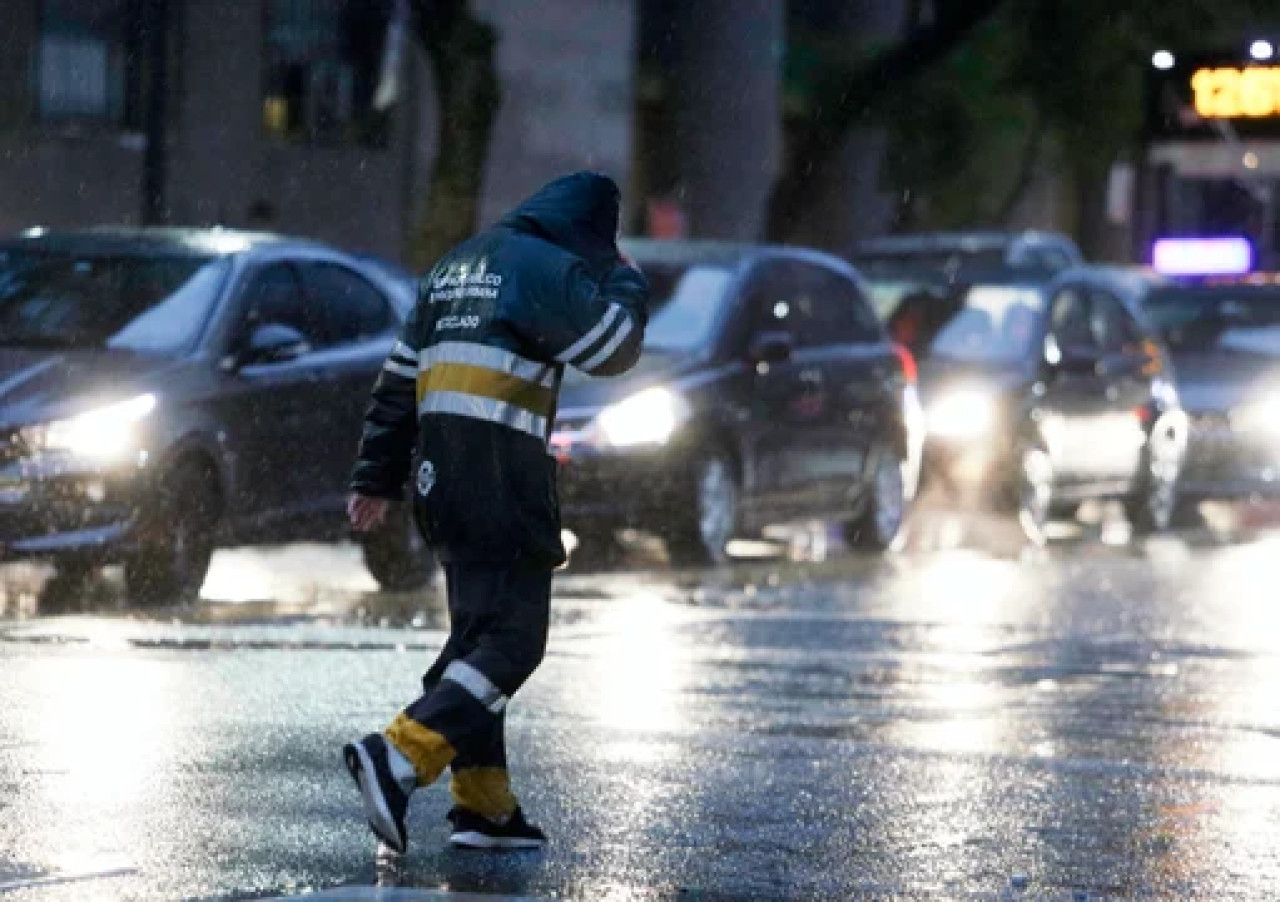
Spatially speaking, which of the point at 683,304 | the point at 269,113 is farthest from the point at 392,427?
the point at 269,113

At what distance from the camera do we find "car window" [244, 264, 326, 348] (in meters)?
15.3

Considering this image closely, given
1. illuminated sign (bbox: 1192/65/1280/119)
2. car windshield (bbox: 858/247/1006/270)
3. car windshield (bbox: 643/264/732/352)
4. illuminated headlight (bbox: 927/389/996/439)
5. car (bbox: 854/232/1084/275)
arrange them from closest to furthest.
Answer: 1. car windshield (bbox: 643/264/732/352)
2. illuminated headlight (bbox: 927/389/996/439)
3. illuminated sign (bbox: 1192/65/1280/119)
4. car windshield (bbox: 858/247/1006/270)
5. car (bbox: 854/232/1084/275)

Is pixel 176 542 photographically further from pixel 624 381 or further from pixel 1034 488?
pixel 1034 488

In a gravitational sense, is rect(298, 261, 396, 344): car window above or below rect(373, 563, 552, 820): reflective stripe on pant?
below

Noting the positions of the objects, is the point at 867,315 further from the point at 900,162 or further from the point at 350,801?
the point at 900,162

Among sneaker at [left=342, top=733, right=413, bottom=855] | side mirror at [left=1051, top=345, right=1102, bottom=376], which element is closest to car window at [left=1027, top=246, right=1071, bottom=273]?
side mirror at [left=1051, top=345, right=1102, bottom=376]

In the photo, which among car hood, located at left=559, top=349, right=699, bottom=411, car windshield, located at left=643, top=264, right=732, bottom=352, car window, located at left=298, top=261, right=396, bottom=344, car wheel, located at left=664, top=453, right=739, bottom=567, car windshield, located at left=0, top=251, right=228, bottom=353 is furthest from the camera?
car windshield, located at left=643, top=264, right=732, bottom=352

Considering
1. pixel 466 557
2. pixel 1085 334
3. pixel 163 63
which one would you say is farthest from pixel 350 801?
pixel 163 63

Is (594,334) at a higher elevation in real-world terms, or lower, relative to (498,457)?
higher

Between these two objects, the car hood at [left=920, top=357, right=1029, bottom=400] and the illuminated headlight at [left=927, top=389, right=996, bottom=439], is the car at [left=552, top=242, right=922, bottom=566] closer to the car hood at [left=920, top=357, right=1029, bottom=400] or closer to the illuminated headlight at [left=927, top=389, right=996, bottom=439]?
the illuminated headlight at [left=927, top=389, right=996, bottom=439]

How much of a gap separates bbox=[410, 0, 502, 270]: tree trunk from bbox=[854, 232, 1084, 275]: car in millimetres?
3011

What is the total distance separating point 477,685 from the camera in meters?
8.23

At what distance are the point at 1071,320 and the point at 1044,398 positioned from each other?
33.4 inches

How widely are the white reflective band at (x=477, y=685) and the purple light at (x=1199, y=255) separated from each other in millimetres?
22353
